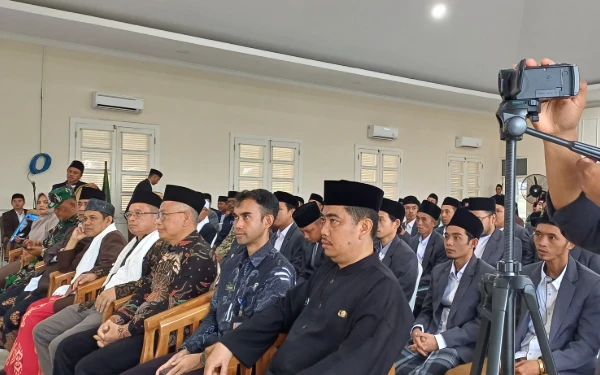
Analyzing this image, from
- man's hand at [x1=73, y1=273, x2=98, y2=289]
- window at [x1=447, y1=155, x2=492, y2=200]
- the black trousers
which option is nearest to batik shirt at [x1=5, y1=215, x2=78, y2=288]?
man's hand at [x1=73, y1=273, x2=98, y2=289]

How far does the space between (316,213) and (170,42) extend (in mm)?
4001

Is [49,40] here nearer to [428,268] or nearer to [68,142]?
[68,142]

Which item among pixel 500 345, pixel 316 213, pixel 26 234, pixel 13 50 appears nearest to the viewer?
pixel 500 345

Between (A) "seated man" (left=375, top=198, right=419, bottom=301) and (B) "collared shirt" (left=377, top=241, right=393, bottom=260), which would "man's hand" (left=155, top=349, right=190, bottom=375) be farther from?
(B) "collared shirt" (left=377, top=241, right=393, bottom=260)

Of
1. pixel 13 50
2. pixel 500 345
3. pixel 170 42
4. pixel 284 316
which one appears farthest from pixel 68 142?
pixel 500 345

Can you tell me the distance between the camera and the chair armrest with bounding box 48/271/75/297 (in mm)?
3529

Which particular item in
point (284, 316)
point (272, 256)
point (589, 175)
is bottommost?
point (284, 316)

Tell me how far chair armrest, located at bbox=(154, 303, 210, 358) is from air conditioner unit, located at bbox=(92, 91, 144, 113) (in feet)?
17.0

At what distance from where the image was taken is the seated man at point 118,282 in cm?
286

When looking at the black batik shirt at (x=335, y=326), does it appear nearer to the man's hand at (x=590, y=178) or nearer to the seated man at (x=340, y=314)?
the seated man at (x=340, y=314)

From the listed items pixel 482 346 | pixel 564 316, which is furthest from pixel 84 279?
pixel 482 346

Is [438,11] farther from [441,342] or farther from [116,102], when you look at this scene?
[441,342]

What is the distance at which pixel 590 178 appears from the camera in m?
0.96

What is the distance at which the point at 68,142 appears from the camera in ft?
22.4
